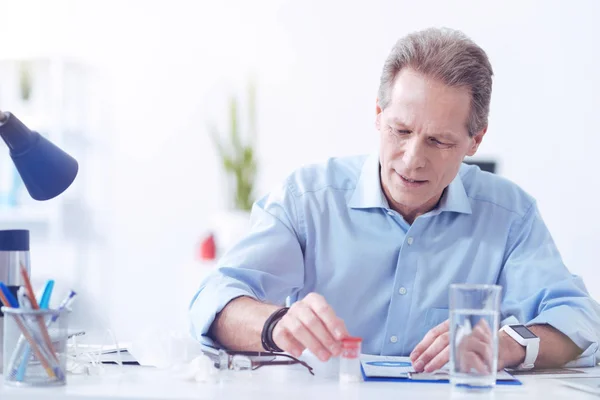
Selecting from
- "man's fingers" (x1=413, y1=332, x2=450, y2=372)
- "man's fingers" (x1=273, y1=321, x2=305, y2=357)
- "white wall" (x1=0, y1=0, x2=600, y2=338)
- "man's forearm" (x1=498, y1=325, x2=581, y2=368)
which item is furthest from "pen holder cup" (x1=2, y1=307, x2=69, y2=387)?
"white wall" (x1=0, y1=0, x2=600, y2=338)

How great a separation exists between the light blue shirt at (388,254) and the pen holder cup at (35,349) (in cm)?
61

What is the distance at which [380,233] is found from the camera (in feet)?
6.23

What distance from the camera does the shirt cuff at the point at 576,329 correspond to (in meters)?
1.64

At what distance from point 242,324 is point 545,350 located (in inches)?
22.7

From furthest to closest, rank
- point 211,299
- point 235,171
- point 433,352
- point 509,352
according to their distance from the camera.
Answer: point 235,171 → point 211,299 → point 509,352 → point 433,352

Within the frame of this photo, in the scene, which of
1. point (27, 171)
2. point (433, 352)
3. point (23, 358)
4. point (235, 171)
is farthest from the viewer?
point (235, 171)

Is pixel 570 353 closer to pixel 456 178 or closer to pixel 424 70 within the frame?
pixel 456 178

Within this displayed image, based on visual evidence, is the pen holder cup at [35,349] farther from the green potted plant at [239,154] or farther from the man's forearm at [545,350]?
the green potted plant at [239,154]

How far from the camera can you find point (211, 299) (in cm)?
163

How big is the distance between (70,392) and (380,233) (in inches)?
36.4

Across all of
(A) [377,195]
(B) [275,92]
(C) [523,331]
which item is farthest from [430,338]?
(B) [275,92]

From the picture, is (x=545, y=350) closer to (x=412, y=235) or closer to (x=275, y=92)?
(x=412, y=235)

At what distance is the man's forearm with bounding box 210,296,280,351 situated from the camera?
150cm

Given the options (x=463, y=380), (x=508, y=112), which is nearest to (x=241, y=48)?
(x=508, y=112)
